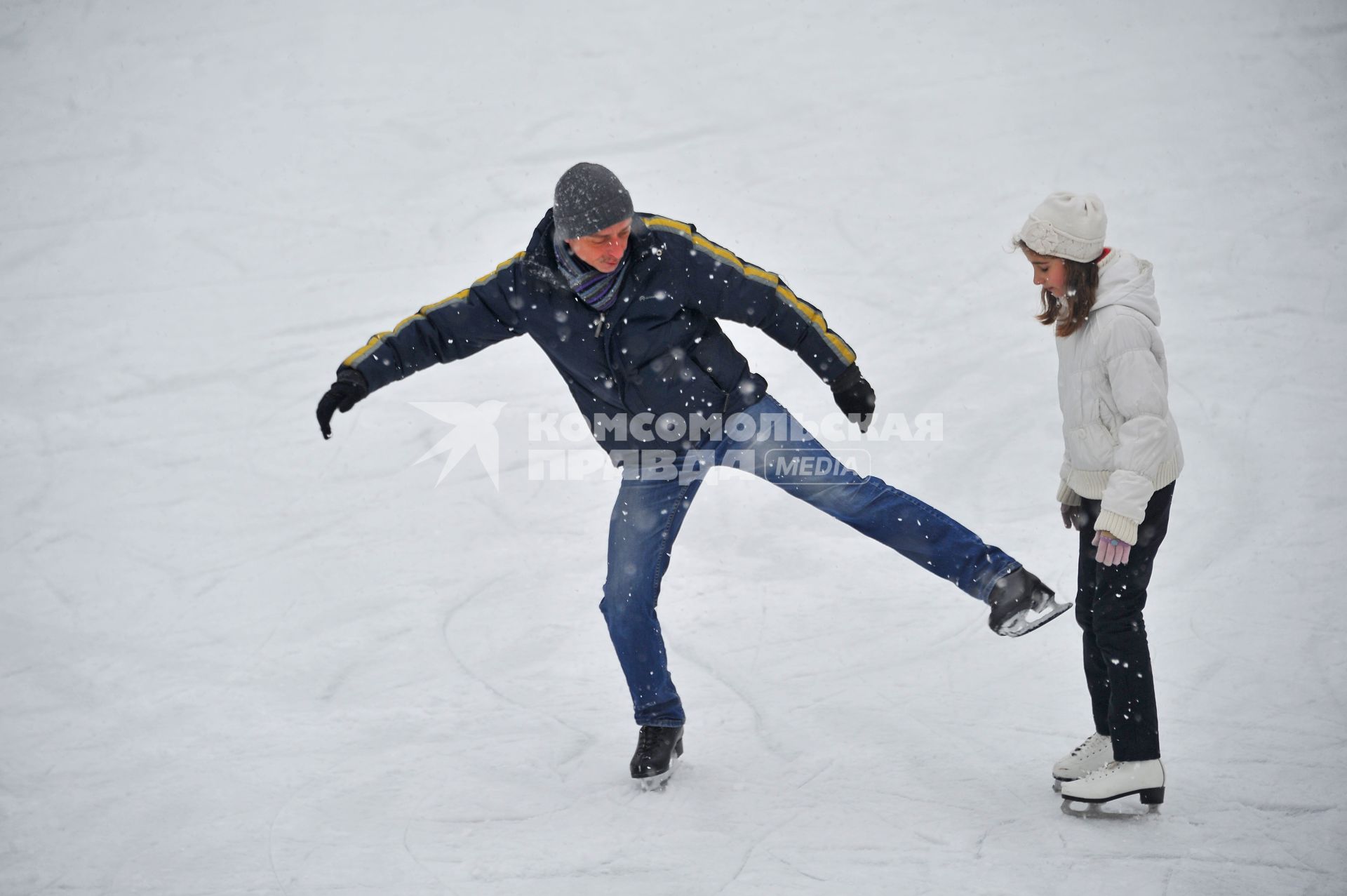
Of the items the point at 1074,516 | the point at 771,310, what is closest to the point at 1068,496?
the point at 1074,516

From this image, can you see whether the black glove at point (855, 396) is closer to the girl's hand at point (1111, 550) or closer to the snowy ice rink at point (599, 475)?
the girl's hand at point (1111, 550)

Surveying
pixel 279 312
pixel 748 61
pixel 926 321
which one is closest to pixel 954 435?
pixel 926 321

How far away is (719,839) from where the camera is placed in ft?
9.62

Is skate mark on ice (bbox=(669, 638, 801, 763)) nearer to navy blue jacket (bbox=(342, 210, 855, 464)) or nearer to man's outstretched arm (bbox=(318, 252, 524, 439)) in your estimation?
navy blue jacket (bbox=(342, 210, 855, 464))

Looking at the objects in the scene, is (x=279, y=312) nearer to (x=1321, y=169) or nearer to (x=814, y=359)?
(x=814, y=359)

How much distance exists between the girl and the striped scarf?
1.05 metres

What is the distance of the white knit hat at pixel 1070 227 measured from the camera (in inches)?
106

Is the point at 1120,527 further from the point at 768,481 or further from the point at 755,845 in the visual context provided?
the point at 755,845

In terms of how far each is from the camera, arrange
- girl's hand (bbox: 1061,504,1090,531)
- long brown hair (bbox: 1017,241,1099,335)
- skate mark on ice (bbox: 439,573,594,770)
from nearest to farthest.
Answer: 1. long brown hair (bbox: 1017,241,1099,335)
2. girl's hand (bbox: 1061,504,1090,531)
3. skate mark on ice (bbox: 439,573,594,770)

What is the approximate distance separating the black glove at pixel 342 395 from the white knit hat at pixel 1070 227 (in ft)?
5.91

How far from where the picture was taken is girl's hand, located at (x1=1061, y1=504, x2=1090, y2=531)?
296 cm

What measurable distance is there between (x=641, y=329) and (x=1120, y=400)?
1.22 m
